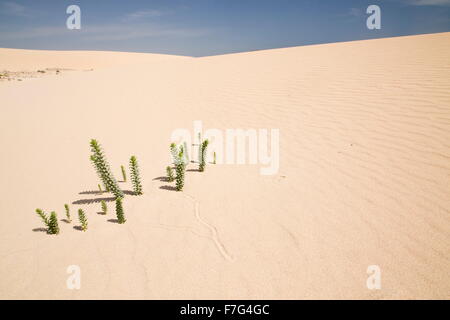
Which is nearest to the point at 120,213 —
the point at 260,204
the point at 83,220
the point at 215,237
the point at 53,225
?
the point at 83,220

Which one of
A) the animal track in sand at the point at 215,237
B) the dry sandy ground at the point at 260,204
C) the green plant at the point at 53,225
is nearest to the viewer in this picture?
the dry sandy ground at the point at 260,204

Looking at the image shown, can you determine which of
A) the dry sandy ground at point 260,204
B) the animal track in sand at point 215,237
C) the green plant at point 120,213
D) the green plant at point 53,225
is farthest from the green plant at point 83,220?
the animal track in sand at point 215,237

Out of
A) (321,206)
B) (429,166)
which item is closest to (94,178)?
(321,206)

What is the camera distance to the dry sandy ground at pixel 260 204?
228 centimetres

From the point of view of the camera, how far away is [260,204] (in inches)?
131

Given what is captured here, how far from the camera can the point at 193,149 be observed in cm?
529

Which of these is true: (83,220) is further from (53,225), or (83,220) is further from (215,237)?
(215,237)

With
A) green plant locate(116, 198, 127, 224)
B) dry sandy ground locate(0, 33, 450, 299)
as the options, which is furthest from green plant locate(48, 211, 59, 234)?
green plant locate(116, 198, 127, 224)

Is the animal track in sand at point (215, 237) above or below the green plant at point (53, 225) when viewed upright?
below

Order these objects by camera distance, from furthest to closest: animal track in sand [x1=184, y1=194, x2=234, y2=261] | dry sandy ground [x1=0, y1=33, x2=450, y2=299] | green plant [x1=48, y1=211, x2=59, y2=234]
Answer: green plant [x1=48, y1=211, x2=59, y2=234] → animal track in sand [x1=184, y1=194, x2=234, y2=261] → dry sandy ground [x1=0, y1=33, x2=450, y2=299]

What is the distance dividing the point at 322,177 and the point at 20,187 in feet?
15.4

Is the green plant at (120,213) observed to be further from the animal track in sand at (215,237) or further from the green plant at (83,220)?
the animal track in sand at (215,237)

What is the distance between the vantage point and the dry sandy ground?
2.28 metres

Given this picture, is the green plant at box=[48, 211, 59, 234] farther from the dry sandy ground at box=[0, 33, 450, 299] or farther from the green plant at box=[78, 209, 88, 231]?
the green plant at box=[78, 209, 88, 231]
